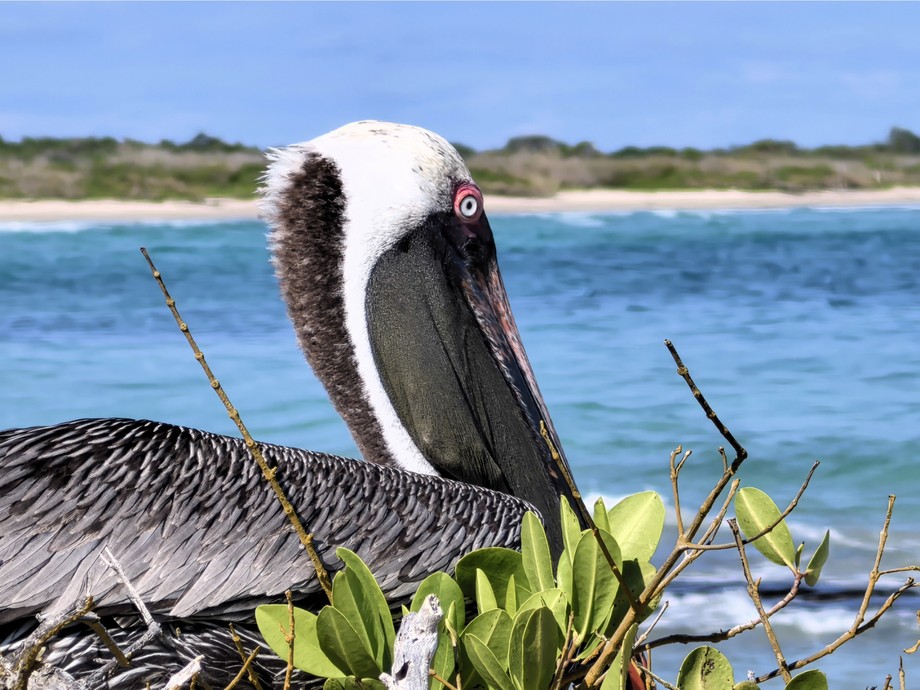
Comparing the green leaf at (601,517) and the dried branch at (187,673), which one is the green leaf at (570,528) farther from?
the dried branch at (187,673)

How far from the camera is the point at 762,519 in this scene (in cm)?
189

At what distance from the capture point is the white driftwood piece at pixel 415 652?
1411mm

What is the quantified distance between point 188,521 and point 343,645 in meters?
0.73

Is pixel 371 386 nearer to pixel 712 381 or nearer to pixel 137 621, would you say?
pixel 137 621

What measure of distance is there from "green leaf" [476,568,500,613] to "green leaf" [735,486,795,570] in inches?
16.9

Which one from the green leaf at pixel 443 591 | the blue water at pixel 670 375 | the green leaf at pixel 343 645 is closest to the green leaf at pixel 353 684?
the green leaf at pixel 343 645

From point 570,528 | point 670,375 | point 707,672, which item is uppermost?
point 570,528

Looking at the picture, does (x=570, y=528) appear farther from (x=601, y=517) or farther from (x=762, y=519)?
(x=762, y=519)

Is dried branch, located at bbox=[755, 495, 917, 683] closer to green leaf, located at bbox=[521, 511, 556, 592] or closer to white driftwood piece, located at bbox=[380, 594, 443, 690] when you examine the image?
green leaf, located at bbox=[521, 511, 556, 592]

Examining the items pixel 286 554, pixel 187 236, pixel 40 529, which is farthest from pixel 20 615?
pixel 187 236

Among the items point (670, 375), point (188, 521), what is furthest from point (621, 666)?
point (670, 375)

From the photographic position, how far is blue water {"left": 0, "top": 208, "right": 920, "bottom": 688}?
17.5ft

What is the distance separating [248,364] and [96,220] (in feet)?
111

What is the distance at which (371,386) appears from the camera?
9.55 ft
